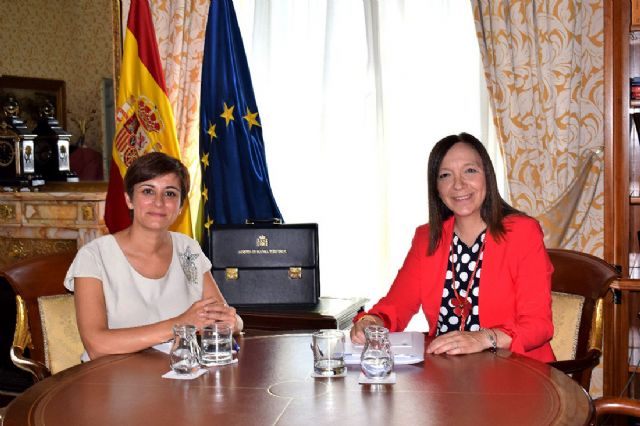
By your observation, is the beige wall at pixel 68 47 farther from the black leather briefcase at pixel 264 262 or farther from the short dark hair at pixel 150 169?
the short dark hair at pixel 150 169

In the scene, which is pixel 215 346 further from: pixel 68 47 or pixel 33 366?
pixel 68 47

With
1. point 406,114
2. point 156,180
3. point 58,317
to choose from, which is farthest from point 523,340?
point 406,114

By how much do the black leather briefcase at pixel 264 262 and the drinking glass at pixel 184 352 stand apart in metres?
1.57

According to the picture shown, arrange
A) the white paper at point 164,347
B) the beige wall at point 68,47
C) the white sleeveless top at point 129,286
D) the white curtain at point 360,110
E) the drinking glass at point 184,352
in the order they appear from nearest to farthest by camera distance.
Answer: the drinking glass at point 184,352, the white paper at point 164,347, the white sleeveless top at point 129,286, the white curtain at point 360,110, the beige wall at point 68,47

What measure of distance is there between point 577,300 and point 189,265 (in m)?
1.35

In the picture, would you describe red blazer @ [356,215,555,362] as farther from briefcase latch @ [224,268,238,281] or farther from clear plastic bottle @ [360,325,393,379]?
briefcase latch @ [224,268,238,281]

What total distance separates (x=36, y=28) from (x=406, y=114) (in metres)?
2.43

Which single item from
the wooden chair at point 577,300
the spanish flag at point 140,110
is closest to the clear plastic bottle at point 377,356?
the wooden chair at point 577,300

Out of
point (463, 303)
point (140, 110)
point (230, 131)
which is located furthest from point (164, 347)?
point (140, 110)

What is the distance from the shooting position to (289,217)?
448 cm

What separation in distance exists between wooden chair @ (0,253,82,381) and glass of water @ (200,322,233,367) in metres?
0.92

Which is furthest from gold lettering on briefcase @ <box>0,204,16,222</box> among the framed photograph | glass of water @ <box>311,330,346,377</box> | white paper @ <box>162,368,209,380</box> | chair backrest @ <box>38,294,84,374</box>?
glass of water @ <box>311,330,346,377</box>

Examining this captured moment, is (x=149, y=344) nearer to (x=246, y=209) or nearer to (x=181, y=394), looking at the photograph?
(x=181, y=394)

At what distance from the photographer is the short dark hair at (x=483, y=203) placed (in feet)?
8.75
